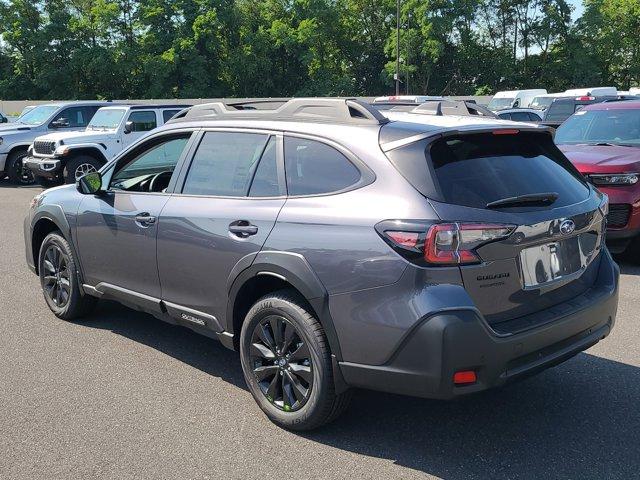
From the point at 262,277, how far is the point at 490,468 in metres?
1.54

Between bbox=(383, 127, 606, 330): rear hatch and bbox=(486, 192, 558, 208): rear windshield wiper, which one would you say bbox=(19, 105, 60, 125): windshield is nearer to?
bbox=(383, 127, 606, 330): rear hatch

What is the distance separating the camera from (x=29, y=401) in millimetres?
4125

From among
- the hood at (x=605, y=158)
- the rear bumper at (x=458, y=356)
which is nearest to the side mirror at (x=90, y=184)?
the rear bumper at (x=458, y=356)

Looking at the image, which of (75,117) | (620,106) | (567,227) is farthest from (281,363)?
(75,117)

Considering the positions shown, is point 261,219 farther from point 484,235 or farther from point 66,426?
point 66,426

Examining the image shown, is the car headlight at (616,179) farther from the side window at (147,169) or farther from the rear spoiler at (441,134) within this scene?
the side window at (147,169)

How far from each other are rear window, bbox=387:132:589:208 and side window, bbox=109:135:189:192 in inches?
84.8

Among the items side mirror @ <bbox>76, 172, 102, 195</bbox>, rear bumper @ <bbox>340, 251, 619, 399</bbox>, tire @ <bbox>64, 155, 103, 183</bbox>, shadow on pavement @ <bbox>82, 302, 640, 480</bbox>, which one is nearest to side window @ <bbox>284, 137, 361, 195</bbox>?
rear bumper @ <bbox>340, 251, 619, 399</bbox>

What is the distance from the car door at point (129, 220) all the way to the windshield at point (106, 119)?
9.96 metres

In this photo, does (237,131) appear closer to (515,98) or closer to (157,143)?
(157,143)

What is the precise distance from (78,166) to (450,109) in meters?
11.3

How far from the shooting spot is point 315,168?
3701 mm

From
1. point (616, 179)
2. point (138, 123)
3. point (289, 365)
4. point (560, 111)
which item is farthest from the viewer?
point (560, 111)

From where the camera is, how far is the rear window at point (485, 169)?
10.8 ft
